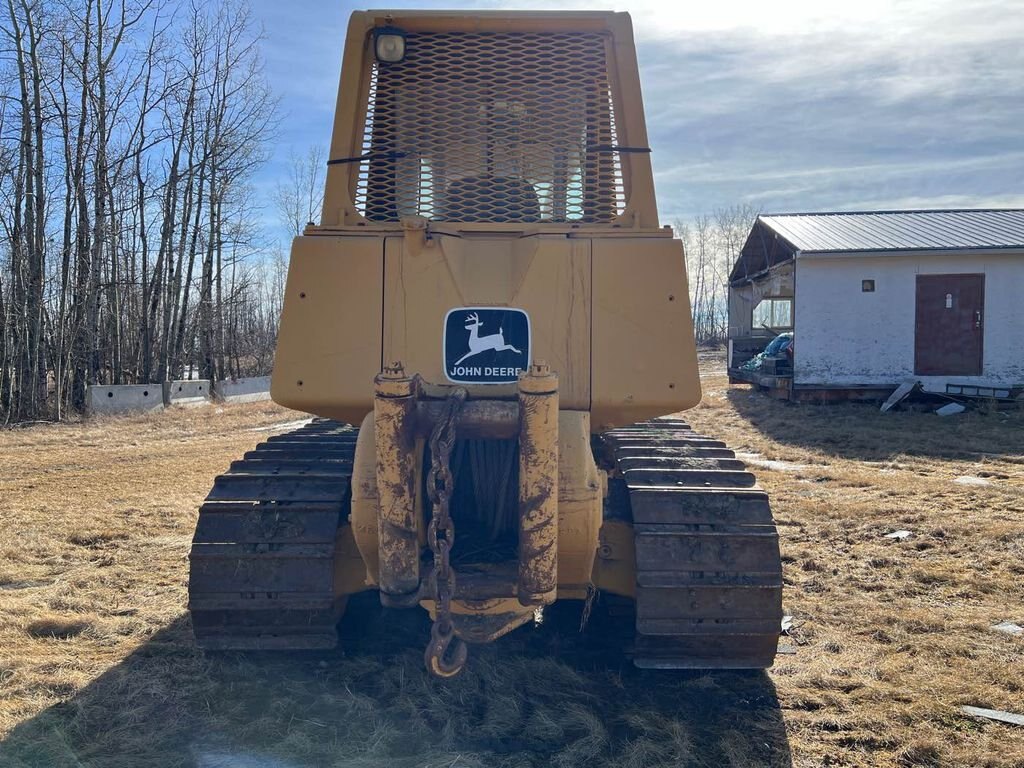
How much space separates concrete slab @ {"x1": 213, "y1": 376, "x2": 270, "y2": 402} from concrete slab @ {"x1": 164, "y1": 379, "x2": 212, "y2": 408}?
0.54m

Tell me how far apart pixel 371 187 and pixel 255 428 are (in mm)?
12459

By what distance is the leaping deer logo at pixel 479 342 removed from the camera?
317cm

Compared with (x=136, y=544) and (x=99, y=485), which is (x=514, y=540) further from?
(x=99, y=485)

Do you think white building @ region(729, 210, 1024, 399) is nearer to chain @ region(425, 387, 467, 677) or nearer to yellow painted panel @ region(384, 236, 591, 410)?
yellow painted panel @ region(384, 236, 591, 410)

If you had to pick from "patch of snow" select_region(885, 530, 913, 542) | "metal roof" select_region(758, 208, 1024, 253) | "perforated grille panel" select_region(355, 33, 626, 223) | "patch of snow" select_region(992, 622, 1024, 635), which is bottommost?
"patch of snow" select_region(992, 622, 1024, 635)

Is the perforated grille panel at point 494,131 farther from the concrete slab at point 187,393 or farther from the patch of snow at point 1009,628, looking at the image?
the concrete slab at point 187,393

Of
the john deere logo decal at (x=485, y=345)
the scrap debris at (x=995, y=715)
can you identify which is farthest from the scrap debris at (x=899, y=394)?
the john deere logo decal at (x=485, y=345)

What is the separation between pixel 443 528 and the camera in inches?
105

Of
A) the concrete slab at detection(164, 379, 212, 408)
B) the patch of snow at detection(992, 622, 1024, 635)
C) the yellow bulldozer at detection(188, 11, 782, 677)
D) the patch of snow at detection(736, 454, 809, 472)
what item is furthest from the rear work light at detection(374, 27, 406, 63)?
the concrete slab at detection(164, 379, 212, 408)

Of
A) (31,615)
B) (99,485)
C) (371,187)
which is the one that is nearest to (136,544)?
(31,615)

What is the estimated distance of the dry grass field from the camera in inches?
121

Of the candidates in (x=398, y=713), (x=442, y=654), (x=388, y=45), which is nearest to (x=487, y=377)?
(x=442, y=654)

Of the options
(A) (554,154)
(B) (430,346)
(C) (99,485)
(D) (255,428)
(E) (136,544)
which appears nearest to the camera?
(B) (430,346)

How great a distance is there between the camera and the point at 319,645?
3.52 m
